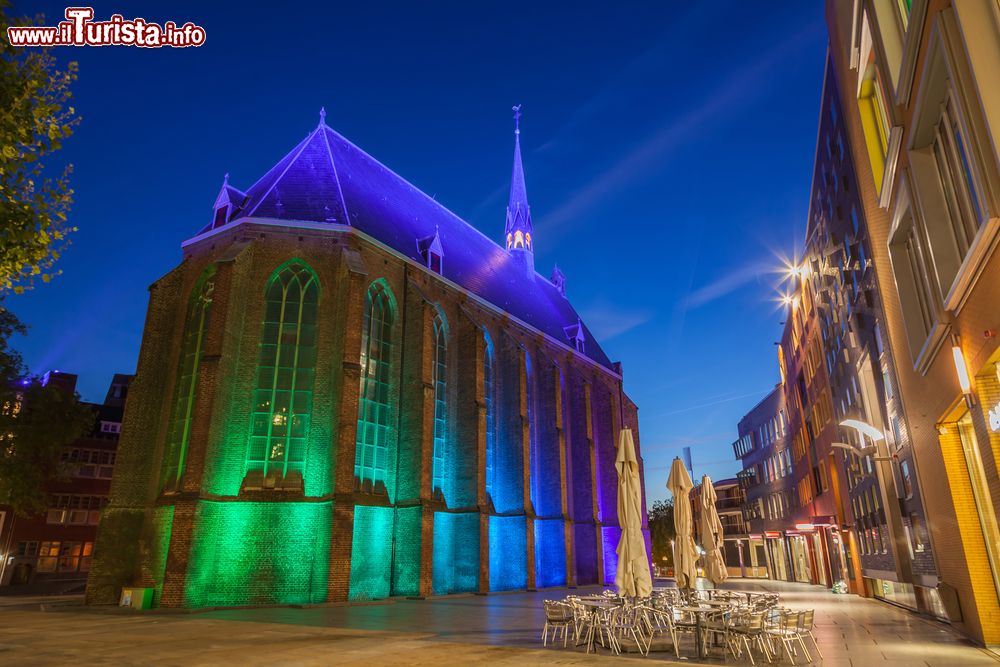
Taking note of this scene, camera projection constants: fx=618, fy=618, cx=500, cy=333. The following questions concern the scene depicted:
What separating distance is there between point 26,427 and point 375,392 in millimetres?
16656

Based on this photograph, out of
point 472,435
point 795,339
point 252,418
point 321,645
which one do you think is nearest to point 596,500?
point 472,435

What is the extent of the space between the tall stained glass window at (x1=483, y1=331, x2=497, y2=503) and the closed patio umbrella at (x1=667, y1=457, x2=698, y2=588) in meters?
14.5

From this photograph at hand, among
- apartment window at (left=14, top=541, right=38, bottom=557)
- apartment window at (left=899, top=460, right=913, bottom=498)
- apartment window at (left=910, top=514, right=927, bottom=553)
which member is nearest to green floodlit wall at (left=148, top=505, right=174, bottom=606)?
apartment window at (left=910, top=514, right=927, bottom=553)

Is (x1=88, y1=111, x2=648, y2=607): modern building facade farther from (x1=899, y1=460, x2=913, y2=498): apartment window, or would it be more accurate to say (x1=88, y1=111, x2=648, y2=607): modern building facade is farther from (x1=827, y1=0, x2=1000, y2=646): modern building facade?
(x1=827, y1=0, x2=1000, y2=646): modern building facade

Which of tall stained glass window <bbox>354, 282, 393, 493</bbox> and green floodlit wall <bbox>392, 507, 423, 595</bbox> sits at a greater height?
tall stained glass window <bbox>354, 282, 393, 493</bbox>

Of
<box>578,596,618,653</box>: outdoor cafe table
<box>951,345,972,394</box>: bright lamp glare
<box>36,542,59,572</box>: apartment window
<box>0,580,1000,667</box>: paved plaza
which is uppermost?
<box>951,345,972,394</box>: bright lamp glare

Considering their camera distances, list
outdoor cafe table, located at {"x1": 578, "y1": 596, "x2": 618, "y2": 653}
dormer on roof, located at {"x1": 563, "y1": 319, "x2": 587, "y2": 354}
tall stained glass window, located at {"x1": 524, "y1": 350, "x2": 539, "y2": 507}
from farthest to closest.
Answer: dormer on roof, located at {"x1": 563, "y1": 319, "x2": 587, "y2": 354} < tall stained glass window, located at {"x1": 524, "y1": 350, "x2": 539, "y2": 507} < outdoor cafe table, located at {"x1": 578, "y1": 596, "x2": 618, "y2": 653}

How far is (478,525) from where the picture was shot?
2623 cm

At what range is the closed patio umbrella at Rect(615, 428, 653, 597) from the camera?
1257 centimetres

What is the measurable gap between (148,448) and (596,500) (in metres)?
24.9

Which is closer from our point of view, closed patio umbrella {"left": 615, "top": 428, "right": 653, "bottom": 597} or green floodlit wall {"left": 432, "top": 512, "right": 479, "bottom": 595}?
closed patio umbrella {"left": 615, "top": 428, "right": 653, "bottom": 597}

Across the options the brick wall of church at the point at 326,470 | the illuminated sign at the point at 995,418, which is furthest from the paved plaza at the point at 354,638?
the illuminated sign at the point at 995,418

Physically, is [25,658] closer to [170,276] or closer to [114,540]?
[114,540]

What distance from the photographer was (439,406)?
1123 inches
